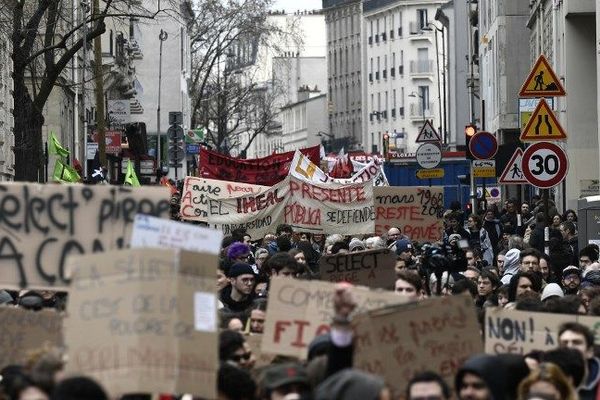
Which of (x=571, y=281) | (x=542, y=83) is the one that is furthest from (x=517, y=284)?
(x=542, y=83)

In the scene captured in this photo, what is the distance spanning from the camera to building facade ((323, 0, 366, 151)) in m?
141

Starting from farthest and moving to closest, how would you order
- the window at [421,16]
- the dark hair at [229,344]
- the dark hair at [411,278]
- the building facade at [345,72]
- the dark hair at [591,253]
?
the building facade at [345,72] < the window at [421,16] < the dark hair at [591,253] < the dark hair at [411,278] < the dark hair at [229,344]

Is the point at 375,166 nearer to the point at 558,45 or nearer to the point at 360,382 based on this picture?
the point at 558,45

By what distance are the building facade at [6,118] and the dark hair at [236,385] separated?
3139 centimetres

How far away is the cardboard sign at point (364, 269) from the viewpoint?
14.7 m

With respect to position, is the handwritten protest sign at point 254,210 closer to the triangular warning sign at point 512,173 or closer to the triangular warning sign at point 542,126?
the triangular warning sign at point 512,173

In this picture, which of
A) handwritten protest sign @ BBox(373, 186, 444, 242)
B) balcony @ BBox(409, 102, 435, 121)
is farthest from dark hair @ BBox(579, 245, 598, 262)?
balcony @ BBox(409, 102, 435, 121)

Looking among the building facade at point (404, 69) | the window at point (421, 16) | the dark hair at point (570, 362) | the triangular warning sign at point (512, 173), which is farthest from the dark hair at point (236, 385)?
the window at point (421, 16)

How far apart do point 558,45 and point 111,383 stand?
33281 mm

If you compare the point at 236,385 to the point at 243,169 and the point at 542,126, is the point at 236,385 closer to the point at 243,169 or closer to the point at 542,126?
the point at 542,126

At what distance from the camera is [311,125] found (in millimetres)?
159250

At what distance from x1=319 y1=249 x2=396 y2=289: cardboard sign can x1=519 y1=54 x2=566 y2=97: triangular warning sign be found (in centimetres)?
382

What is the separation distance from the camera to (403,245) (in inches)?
876

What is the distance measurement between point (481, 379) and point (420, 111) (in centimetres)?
12044
